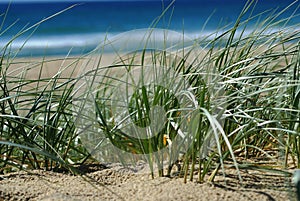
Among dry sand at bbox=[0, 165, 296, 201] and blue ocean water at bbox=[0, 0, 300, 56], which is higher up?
blue ocean water at bbox=[0, 0, 300, 56]

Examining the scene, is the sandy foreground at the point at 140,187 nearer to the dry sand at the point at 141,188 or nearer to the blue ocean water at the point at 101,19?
the dry sand at the point at 141,188

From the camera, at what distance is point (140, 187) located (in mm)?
1179

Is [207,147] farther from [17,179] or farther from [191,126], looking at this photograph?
[17,179]

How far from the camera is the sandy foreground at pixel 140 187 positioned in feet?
3.61

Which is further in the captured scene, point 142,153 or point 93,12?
point 93,12

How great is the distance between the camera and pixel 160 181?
3.96 feet

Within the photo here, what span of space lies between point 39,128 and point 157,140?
386 millimetres

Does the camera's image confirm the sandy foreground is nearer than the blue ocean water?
Yes

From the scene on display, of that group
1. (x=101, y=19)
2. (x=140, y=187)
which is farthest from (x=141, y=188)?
(x=101, y=19)

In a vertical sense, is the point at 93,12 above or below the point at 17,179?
above

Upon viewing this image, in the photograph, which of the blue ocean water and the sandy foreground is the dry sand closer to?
the sandy foreground

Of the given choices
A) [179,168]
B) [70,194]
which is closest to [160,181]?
[179,168]

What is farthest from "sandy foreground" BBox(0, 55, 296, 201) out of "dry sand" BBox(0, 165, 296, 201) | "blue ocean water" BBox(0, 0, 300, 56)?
"blue ocean water" BBox(0, 0, 300, 56)

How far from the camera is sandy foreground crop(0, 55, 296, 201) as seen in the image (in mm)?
1100
